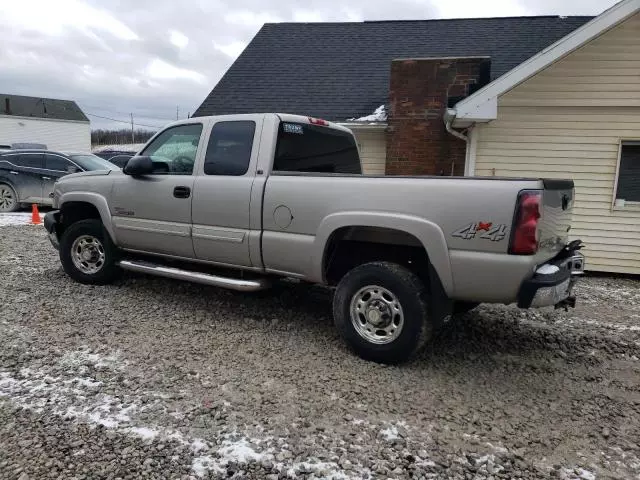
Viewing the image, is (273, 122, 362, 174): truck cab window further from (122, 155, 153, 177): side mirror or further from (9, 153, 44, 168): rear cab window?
(9, 153, 44, 168): rear cab window

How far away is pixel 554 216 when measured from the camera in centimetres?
356

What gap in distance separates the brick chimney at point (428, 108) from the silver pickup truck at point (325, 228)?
4.51m

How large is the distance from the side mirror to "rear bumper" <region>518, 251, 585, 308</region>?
144 inches

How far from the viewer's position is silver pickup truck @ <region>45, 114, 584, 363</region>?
336 cm

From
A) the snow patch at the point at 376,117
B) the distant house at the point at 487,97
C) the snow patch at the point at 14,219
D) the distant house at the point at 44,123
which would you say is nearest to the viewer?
the distant house at the point at 487,97

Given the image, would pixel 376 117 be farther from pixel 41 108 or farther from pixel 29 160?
pixel 41 108

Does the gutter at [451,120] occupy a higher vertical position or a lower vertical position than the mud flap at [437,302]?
higher

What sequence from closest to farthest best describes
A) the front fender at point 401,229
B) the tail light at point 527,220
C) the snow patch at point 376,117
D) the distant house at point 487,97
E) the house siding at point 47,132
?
the tail light at point 527,220
the front fender at point 401,229
the distant house at point 487,97
the snow patch at point 376,117
the house siding at point 47,132

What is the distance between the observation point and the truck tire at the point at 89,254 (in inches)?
220

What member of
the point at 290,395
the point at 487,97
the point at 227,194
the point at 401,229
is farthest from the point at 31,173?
the point at 401,229

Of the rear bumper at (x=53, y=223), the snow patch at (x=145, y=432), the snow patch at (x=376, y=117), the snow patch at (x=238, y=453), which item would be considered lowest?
the snow patch at (x=238, y=453)

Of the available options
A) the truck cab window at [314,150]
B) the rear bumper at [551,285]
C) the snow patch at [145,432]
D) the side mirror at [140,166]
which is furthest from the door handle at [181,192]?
the rear bumper at [551,285]

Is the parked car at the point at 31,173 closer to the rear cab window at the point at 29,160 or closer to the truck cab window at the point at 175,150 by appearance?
the rear cab window at the point at 29,160

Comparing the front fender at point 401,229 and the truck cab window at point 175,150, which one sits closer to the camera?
the front fender at point 401,229
